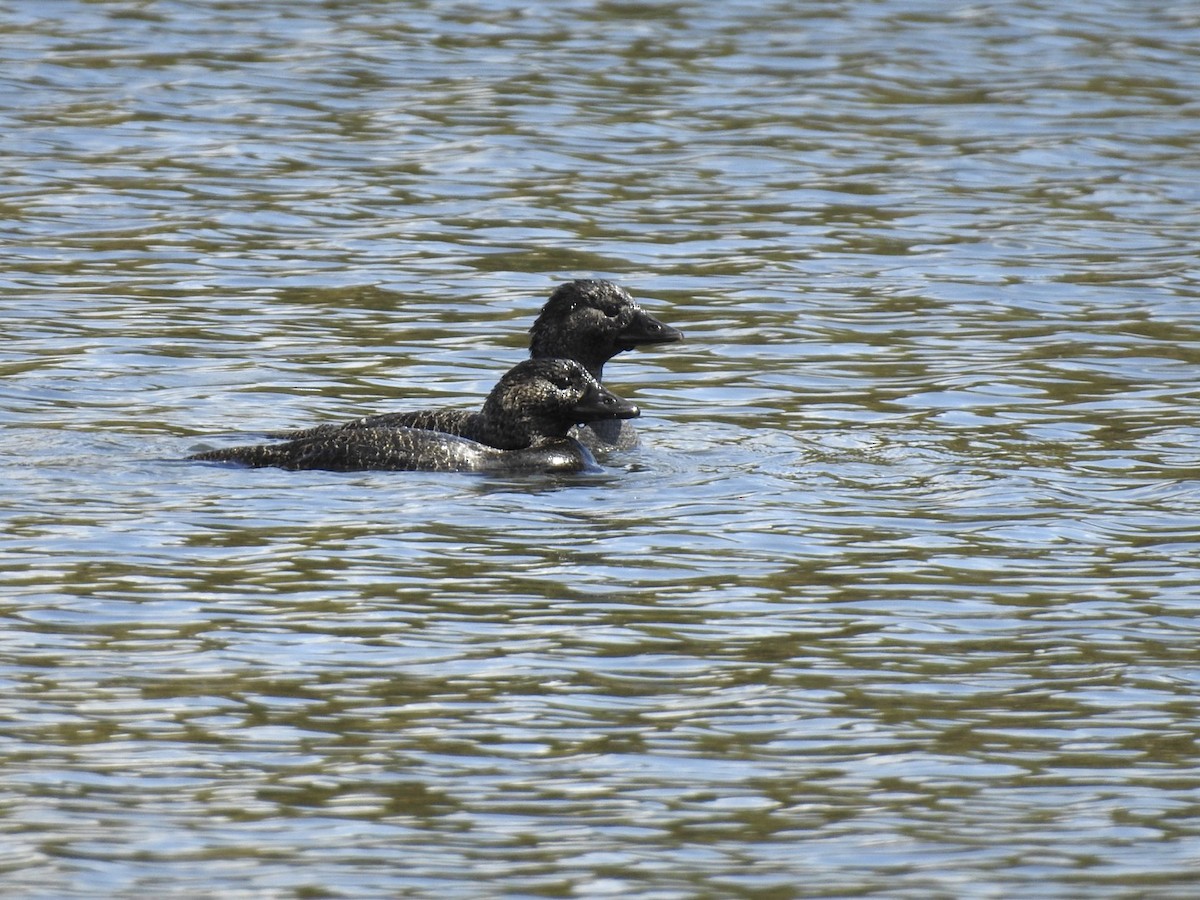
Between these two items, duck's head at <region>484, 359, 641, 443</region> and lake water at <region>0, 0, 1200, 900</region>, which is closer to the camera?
lake water at <region>0, 0, 1200, 900</region>

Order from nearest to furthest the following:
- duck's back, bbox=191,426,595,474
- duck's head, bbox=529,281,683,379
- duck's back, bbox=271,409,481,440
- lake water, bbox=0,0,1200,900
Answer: lake water, bbox=0,0,1200,900 → duck's back, bbox=191,426,595,474 → duck's back, bbox=271,409,481,440 → duck's head, bbox=529,281,683,379

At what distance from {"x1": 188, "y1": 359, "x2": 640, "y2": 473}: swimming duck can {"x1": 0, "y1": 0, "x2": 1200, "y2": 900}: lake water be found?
0.19 m

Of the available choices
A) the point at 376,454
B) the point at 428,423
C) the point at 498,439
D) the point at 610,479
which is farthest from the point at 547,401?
the point at 376,454

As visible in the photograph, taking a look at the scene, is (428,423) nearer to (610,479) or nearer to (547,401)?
(547,401)

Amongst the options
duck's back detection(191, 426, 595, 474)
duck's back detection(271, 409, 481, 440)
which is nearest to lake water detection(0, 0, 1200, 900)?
duck's back detection(191, 426, 595, 474)

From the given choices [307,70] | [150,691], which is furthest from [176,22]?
[150,691]

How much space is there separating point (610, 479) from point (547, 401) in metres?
0.79

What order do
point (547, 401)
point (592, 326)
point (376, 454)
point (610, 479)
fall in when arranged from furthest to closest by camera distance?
point (592, 326) < point (547, 401) < point (610, 479) < point (376, 454)

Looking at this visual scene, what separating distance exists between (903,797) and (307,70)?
18244 millimetres

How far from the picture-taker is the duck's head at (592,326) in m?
14.2

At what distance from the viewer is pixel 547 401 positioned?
1298 cm

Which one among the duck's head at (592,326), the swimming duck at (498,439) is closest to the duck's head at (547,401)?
the swimming duck at (498,439)

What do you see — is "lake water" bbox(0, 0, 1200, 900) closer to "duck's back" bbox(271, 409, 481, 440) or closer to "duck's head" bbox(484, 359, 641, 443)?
"duck's head" bbox(484, 359, 641, 443)

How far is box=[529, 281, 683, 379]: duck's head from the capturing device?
14164 mm
